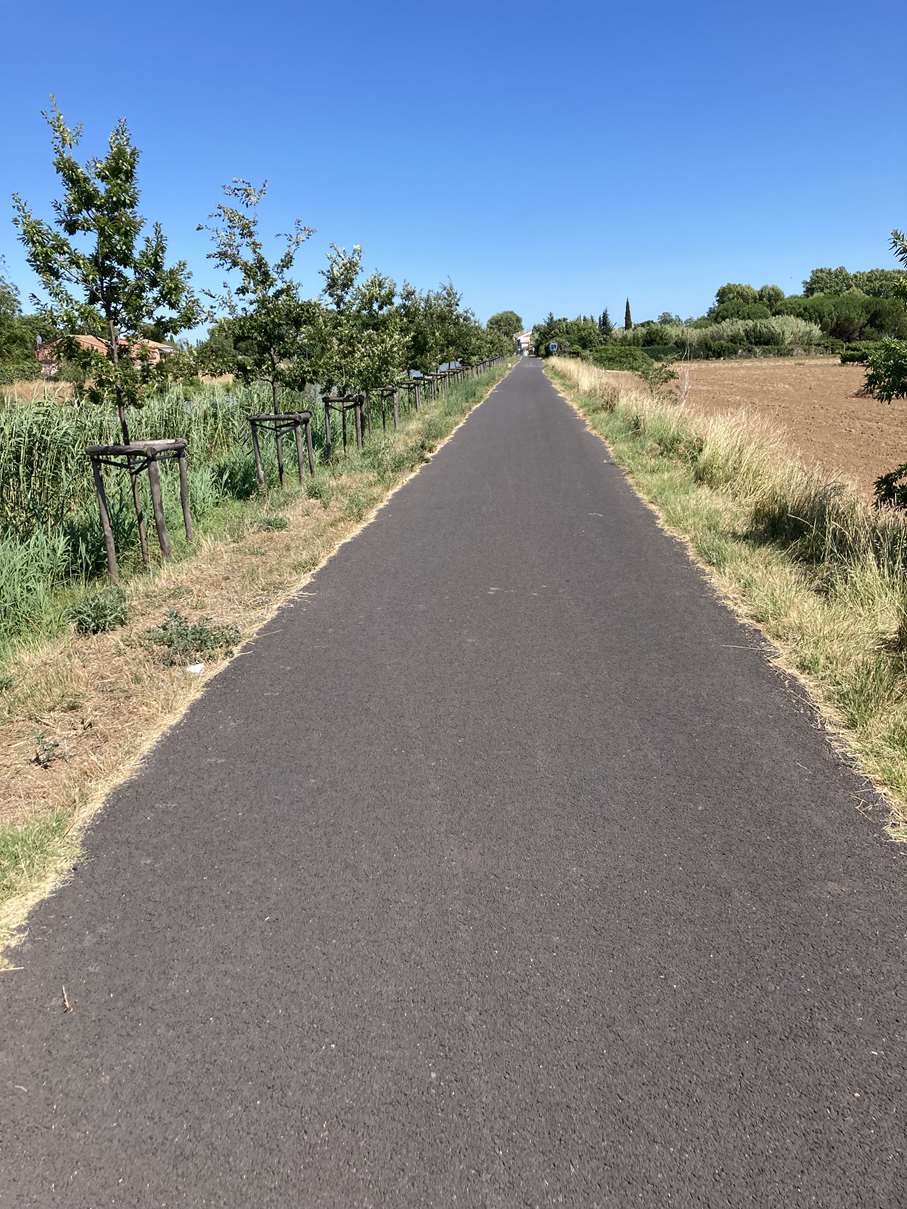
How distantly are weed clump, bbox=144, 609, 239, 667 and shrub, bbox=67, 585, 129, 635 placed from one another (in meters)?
0.40

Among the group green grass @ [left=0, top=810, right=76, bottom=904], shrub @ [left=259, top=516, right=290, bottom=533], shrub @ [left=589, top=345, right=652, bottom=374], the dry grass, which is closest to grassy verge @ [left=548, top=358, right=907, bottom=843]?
green grass @ [left=0, top=810, right=76, bottom=904]

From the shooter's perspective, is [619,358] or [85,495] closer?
[85,495]

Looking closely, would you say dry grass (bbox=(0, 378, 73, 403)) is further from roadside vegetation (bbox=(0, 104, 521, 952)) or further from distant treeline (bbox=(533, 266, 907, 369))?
distant treeline (bbox=(533, 266, 907, 369))

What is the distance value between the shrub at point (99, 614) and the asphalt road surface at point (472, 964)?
1479mm

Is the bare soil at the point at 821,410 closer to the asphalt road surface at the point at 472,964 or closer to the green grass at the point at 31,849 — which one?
the asphalt road surface at the point at 472,964

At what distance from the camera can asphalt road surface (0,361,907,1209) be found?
1.92m

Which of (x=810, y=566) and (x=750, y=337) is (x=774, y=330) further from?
(x=810, y=566)

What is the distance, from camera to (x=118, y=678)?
481cm

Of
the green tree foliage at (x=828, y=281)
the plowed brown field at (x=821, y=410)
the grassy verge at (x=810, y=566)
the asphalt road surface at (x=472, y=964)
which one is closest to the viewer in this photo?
the asphalt road surface at (x=472, y=964)

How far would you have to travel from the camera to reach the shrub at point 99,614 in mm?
5719

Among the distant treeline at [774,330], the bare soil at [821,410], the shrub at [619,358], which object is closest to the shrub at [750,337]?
the distant treeline at [774,330]

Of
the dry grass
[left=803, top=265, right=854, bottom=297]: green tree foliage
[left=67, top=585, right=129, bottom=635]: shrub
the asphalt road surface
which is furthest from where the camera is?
[left=803, top=265, right=854, bottom=297]: green tree foliage

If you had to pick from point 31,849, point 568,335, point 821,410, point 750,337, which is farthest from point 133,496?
point 568,335

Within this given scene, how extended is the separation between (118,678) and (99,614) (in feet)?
4.05
